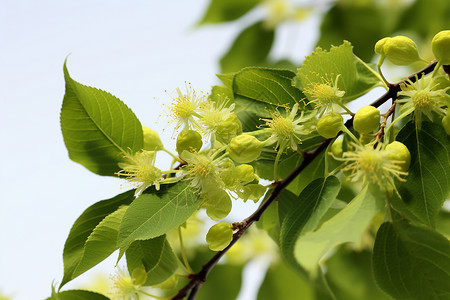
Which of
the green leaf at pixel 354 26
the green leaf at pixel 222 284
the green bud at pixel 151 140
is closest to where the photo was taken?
the green bud at pixel 151 140

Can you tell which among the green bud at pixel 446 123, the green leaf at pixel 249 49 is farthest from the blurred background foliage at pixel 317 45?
the green bud at pixel 446 123

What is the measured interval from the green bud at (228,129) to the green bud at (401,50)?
19 cm

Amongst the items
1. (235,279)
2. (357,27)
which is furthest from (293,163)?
(357,27)

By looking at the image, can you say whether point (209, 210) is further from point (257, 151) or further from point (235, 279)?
point (235, 279)

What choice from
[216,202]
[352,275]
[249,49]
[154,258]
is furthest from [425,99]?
[249,49]

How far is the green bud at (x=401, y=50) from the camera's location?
1.79 feet

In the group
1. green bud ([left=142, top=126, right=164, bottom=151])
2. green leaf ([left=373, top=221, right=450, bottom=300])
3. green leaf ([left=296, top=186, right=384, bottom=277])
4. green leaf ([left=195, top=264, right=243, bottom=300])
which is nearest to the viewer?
green leaf ([left=296, top=186, right=384, bottom=277])

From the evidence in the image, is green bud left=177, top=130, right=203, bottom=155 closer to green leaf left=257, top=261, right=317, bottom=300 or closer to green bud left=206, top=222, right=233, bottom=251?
green bud left=206, top=222, right=233, bottom=251

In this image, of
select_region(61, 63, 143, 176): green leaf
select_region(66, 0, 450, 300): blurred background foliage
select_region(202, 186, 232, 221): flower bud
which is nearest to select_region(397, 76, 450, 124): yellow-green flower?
select_region(202, 186, 232, 221): flower bud

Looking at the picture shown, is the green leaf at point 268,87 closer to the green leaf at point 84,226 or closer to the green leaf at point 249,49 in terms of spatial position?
the green leaf at point 84,226

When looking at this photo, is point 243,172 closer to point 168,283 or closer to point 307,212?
point 307,212

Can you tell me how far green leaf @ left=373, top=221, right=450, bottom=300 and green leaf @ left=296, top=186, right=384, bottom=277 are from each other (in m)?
0.09

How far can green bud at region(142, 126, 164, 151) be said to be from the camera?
62 centimetres

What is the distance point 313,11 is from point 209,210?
97cm
